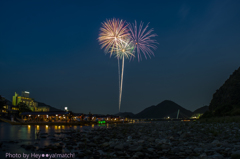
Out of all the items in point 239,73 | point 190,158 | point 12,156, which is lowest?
point 12,156

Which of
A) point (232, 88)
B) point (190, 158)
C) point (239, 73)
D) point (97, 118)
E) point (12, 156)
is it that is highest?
point (239, 73)

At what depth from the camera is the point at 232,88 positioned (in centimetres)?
6334

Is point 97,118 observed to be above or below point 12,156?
below

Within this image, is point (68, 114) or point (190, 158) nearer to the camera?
point (190, 158)

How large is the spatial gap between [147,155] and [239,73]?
69.6 m

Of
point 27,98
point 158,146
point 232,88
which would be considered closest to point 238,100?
point 232,88

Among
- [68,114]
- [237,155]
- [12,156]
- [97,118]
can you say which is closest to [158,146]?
[237,155]

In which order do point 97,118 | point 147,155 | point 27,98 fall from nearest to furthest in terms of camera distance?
1. point 147,155
2. point 97,118
3. point 27,98

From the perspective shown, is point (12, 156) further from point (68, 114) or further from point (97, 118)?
point (97, 118)

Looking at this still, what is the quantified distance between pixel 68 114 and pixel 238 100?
7683 cm

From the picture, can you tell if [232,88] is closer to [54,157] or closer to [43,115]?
[54,157]

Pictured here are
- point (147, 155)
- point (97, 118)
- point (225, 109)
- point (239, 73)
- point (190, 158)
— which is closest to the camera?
point (190, 158)

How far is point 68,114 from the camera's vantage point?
342 ft

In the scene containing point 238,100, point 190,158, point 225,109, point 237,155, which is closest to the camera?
point 237,155
